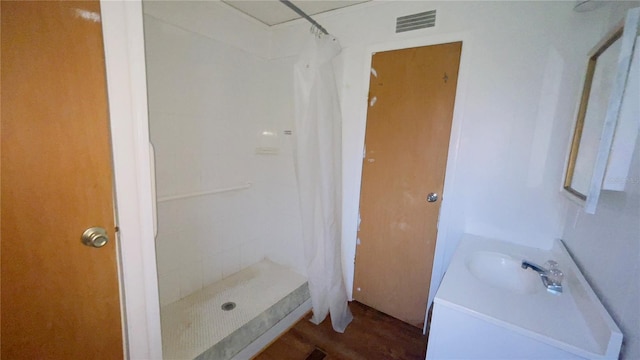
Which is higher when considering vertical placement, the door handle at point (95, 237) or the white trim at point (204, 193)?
the door handle at point (95, 237)

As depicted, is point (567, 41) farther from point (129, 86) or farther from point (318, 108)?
point (129, 86)

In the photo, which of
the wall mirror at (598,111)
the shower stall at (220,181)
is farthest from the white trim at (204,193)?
the wall mirror at (598,111)

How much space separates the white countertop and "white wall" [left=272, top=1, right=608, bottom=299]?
41cm

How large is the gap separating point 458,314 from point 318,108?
1.33m

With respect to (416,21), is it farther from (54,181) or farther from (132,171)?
(54,181)

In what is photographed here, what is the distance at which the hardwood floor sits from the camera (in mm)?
1630

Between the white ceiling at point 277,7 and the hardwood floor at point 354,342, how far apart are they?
→ 7.70ft

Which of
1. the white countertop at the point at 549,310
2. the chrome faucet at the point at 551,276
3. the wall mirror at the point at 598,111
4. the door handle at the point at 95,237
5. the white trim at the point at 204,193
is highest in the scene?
the wall mirror at the point at 598,111

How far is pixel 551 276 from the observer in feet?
3.50

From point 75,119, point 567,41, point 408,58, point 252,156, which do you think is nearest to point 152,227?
point 75,119

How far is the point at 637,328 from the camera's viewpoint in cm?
66

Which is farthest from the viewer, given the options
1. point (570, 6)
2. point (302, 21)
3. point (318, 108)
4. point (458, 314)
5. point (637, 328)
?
point (302, 21)

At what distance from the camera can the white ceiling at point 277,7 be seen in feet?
6.07

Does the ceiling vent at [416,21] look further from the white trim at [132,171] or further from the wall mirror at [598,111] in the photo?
the white trim at [132,171]
